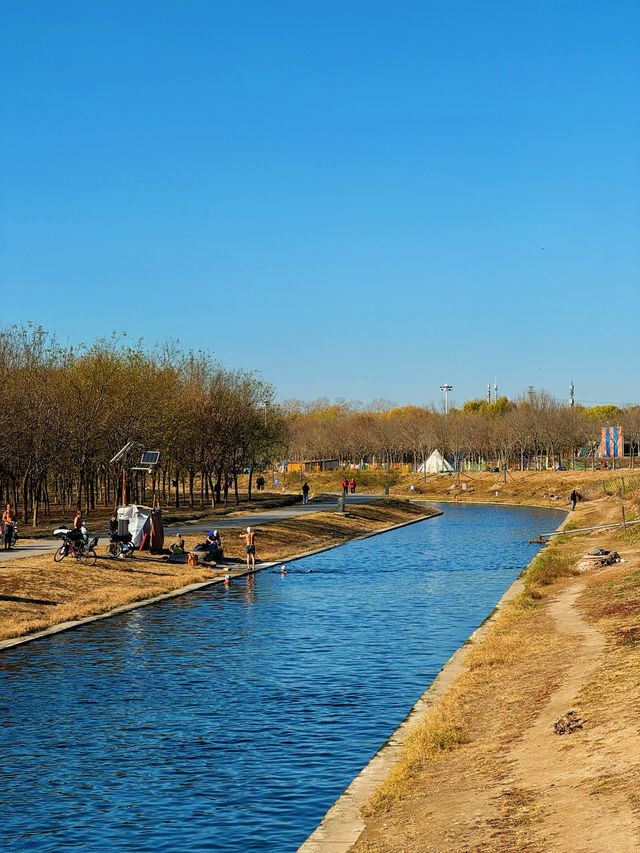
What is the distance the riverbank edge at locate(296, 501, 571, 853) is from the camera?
12914 mm

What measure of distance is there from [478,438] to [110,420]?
4238 inches

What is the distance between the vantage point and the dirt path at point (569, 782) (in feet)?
36.8

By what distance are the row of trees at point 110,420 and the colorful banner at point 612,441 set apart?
2252 inches

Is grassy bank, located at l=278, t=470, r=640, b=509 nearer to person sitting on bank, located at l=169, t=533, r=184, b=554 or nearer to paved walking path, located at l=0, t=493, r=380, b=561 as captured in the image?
paved walking path, located at l=0, t=493, r=380, b=561

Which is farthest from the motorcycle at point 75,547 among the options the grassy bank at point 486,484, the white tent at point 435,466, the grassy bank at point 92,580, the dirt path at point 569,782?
the white tent at point 435,466

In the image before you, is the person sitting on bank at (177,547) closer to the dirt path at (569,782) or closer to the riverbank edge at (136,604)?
the riverbank edge at (136,604)

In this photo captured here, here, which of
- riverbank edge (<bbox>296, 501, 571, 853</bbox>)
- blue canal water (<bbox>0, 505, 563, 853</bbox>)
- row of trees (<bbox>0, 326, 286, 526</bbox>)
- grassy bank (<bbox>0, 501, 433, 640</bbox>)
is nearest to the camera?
riverbank edge (<bbox>296, 501, 571, 853</bbox>)

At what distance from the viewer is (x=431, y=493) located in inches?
5025

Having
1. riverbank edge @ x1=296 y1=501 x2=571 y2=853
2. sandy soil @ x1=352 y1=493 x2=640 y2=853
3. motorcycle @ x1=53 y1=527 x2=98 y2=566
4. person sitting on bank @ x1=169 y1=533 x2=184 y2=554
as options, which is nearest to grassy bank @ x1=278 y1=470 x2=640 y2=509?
person sitting on bank @ x1=169 y1=533 x2=184 y2=554

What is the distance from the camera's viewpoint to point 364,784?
15555mm

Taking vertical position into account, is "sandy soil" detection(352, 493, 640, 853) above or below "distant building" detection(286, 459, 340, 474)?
below

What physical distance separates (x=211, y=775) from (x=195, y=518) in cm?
5250

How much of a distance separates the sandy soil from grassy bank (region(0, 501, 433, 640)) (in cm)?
1564

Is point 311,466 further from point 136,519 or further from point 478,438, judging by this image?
point 136,519
